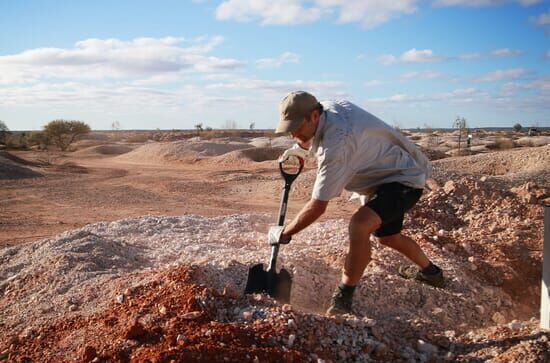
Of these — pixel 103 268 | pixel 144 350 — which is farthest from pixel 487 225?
pixel 144 350

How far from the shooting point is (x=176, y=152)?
2016cm

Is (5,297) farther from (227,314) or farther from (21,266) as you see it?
(227,314)

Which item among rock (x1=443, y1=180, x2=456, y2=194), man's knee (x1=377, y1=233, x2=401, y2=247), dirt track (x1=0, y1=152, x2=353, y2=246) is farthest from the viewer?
dirt track (x1=0, y1=152, x2=353, y2=246)

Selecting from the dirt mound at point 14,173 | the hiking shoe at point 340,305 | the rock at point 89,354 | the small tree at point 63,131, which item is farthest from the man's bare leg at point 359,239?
the small tree at point 63,131

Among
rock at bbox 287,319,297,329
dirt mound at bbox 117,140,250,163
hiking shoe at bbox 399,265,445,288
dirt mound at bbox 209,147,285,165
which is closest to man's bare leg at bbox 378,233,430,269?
hiking shoe at bbox 399,265,445,288

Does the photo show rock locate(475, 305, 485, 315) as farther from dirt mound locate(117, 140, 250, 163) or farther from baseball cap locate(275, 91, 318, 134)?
dirt mound locate(117, 140, 250, 163)

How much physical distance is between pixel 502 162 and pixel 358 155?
10958 millimetres

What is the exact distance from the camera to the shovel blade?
134 inches

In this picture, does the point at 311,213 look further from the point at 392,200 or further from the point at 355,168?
the point at 392,200

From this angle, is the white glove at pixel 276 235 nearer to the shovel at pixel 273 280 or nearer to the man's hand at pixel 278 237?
the man's hand at pixel 278 237

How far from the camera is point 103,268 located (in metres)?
4.16

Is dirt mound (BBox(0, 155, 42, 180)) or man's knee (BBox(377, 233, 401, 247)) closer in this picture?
man's knee (BBox(377, 233, 401, 247))

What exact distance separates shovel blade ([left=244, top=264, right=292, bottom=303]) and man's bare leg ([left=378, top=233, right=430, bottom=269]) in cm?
72

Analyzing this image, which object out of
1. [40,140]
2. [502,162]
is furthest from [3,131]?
[502,162]
